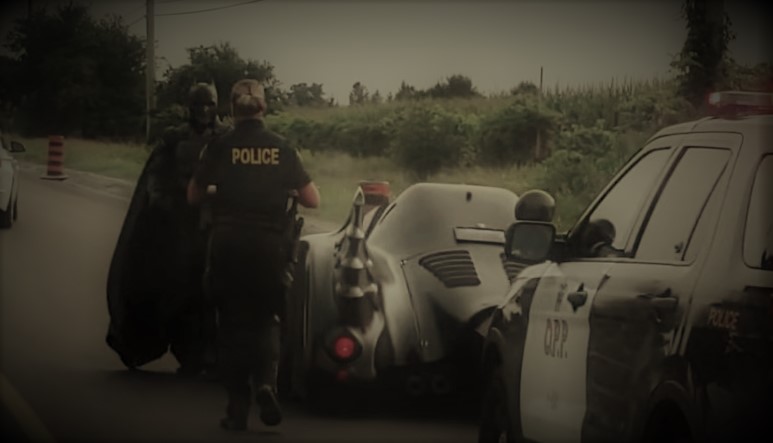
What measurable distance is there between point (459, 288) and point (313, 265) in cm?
67

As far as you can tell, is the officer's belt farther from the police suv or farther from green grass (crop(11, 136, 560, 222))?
the police suv

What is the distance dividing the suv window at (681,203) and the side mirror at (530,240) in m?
0.57

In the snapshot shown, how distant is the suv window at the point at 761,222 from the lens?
17.1 ft

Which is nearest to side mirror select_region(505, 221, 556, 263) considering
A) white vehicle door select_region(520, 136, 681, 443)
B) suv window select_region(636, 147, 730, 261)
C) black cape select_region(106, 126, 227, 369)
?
white vehicle door select_region(520, 136, 681, 443)

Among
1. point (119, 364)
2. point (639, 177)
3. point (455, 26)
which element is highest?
point (455, 26)

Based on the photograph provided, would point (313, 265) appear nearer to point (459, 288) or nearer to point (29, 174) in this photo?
point (459, 288)

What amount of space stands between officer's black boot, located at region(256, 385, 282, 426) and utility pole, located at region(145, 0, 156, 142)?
1.28 metres

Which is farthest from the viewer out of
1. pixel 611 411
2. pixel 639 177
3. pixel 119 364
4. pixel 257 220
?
pixel 119 364

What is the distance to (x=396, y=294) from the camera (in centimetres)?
750

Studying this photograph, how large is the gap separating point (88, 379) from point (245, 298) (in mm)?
903

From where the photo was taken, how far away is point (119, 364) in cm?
772

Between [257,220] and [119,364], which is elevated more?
[257,220]

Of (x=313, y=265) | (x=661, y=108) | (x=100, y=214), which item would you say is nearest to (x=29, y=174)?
(x=100, y=214)

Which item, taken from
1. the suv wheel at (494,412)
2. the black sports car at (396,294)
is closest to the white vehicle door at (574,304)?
the suv wheel at (494,412)
